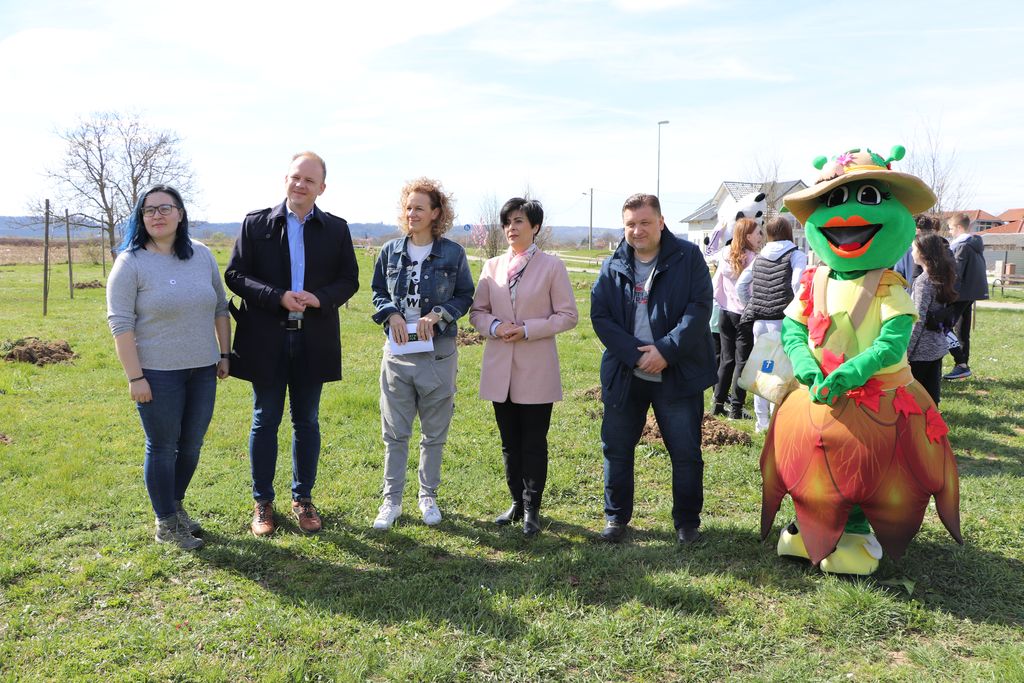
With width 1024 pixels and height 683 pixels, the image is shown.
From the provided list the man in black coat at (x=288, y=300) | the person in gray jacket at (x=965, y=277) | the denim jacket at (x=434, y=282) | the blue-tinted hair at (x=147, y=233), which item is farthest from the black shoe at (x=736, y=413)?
the blue-tinted hair at (x=147, y=233)

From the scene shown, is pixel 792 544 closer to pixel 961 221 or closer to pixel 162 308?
pixel 162 308

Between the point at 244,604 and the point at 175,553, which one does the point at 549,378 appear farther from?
the point at 175,553

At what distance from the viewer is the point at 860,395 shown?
343cm

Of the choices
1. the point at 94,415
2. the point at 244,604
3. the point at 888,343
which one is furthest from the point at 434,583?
the point at 94,415

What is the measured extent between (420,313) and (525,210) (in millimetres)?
898

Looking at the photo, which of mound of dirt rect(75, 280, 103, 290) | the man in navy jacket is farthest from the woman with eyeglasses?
mound of dirt rect(75, 280, 103, 290)

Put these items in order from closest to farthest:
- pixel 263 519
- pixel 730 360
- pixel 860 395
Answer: pixel 860 395, pixel 263 519, pixel 730 360

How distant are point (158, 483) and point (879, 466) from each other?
391 cm

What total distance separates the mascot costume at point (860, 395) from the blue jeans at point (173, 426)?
3.34 meters

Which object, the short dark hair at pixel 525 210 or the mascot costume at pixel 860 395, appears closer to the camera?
the mascot costume at pixel 860 395

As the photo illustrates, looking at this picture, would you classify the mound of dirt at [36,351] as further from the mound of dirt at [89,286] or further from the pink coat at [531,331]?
the mound of dirt at [89,286]

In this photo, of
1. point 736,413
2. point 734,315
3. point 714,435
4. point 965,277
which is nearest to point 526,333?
point 714,435

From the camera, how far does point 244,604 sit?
11.3ft

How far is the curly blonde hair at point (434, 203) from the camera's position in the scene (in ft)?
13.8
